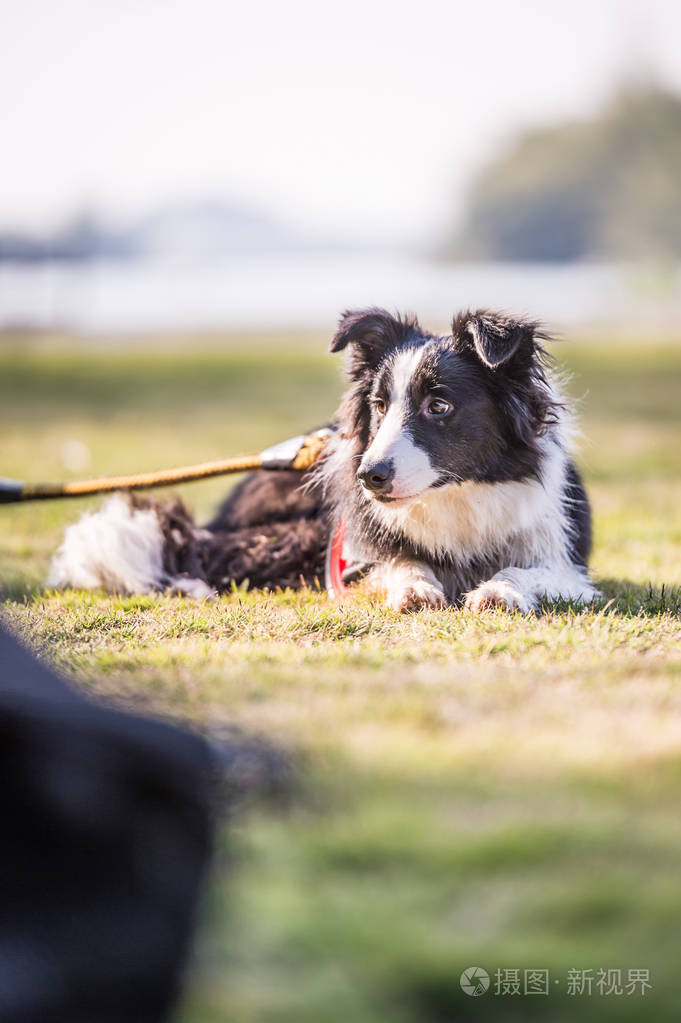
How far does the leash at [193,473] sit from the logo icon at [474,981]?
2.71 metres

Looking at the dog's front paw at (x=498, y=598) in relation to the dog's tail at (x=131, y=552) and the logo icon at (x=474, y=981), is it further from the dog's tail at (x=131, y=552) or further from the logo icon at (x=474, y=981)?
the logo icon at (x=474, y=981)

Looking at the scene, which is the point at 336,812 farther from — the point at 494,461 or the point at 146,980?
the point at 494,461

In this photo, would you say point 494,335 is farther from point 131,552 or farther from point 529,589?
point 131,552

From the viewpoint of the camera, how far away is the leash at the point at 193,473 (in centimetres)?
438

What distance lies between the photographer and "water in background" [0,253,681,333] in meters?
25.5

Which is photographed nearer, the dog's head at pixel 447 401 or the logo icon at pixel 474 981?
the logo icon at pixel 474 981

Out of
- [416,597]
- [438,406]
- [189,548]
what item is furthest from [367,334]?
[189,548]

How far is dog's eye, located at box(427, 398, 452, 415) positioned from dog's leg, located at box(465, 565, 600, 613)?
653mm

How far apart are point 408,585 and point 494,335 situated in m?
0.98

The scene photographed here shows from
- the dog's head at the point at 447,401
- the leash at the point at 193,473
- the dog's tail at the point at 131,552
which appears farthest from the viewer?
the dog's tail at the point at 131,552

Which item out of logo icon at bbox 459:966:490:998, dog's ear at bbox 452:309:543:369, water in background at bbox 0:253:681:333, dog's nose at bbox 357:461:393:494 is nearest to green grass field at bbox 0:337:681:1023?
logo icon at bbox 459:966:490:998

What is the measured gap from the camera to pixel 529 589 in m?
3.86

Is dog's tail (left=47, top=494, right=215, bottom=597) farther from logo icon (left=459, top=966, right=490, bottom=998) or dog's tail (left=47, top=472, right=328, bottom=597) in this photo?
logo icon (left=459, top=966, right=490, bottom=998)

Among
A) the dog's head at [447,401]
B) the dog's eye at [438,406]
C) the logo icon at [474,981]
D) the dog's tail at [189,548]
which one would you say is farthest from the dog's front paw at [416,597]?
the logo icon at [474,981]
